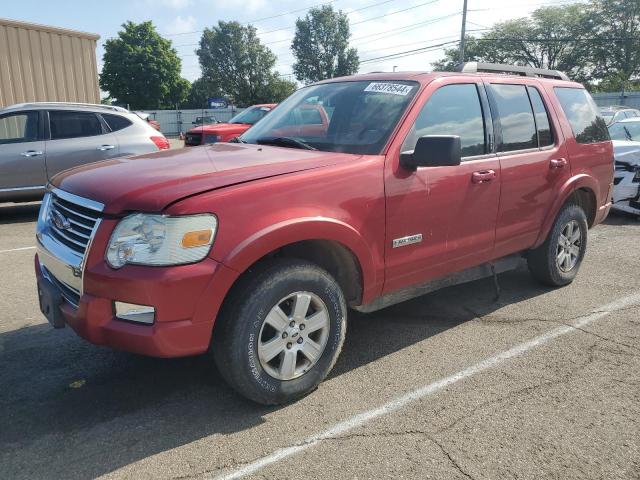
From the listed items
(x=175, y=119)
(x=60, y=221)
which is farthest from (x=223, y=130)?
(x=175, y=119)

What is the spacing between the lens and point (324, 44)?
304 ft

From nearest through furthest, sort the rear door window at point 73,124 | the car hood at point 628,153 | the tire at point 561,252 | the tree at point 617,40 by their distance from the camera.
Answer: the tire at point 561,252, the car hood at point 628,153, the rear door window at point 73,124, the tree at point 617,40

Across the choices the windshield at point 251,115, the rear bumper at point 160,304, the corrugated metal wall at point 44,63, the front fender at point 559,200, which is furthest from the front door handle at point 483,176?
the corrugated metal wall at point 44,63

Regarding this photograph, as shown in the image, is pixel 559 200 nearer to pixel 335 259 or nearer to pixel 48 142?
pixel 335 259

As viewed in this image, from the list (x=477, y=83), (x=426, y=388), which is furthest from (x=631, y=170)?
(x=426, y=388)

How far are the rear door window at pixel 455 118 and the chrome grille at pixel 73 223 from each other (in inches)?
75.6

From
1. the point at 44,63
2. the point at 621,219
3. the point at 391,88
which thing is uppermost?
the point at 44,63

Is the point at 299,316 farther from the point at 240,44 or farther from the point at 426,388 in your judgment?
the point at 240,44

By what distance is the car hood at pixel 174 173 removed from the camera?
2.71 metres

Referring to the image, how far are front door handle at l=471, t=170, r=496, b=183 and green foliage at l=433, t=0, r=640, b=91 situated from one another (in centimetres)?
5835

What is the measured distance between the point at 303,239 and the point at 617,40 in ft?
221

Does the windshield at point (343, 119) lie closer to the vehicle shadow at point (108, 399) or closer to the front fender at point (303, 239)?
the front fender at point (303, 239)

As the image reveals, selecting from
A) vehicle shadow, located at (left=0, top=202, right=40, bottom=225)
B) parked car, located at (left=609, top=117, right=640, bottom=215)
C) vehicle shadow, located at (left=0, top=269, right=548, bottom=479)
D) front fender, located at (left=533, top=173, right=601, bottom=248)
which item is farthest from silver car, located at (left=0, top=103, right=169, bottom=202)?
parked car, located at (left=609, top=117, right=640, bottom=215)

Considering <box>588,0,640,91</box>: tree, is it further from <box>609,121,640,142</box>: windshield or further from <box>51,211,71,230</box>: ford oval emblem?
<box>51,211,71,230</box>: ford oval emblem
